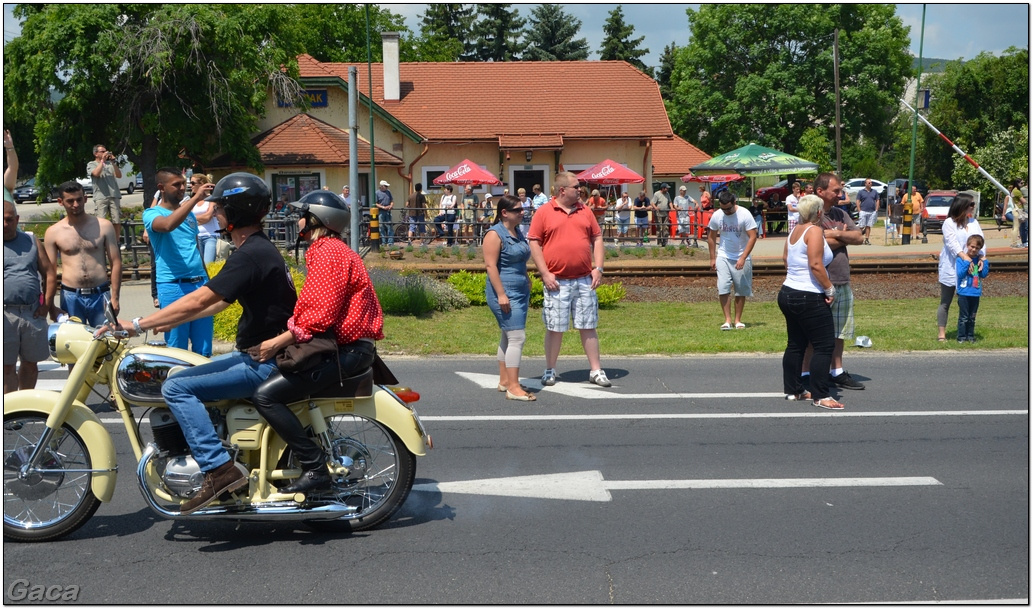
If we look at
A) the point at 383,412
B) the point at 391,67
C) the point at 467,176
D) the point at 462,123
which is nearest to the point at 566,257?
the point at 383,412

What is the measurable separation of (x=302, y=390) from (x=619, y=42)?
7010 centimetres

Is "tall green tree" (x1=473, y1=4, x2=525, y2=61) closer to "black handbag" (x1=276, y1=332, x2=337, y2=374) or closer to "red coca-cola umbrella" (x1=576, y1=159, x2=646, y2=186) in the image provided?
"red coca-cola umbrella" (x1=576, y1=159, x2=646, y2=186)

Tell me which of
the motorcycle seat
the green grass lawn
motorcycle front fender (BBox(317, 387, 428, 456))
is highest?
the motorcycle seat

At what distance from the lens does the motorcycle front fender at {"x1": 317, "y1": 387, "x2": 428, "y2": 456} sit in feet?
17.8

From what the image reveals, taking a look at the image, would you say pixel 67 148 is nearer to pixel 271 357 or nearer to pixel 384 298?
pixel 384 298

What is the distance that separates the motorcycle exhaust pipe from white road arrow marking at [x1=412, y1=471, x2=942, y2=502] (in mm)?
1062

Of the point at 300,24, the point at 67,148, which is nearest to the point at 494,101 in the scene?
the point at 67,148

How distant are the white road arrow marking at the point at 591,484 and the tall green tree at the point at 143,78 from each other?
2563cm

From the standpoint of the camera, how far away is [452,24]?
79188 mm

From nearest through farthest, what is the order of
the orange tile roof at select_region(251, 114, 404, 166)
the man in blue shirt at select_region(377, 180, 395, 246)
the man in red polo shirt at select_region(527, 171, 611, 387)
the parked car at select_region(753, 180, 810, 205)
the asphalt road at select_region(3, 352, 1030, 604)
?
1. the asphalt road at select_region(3, 352, 1030, 604)
2. the man in red polo shirt at select_region(527, 171, 611, 387)
3. the man in blue shirt at select_region(377, 180, 395, 246)
4. the orange tile roof at select_region(251, 114, 404, 166)
5. the parked car at select_region(753, 180, 810, 205)

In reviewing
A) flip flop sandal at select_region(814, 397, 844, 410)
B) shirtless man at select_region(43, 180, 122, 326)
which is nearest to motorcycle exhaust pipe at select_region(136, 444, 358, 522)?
shirtless man at select_region(43, 180, 122, 326)

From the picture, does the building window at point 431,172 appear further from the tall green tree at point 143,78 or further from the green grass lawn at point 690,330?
the green grass lawn at point 690,330

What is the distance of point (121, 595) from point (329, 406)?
1358 millimetres

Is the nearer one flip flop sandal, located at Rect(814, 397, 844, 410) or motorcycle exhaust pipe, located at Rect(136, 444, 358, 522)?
motorcycle exhaust pipe, located at Rect(136, 444, 358, 522)
